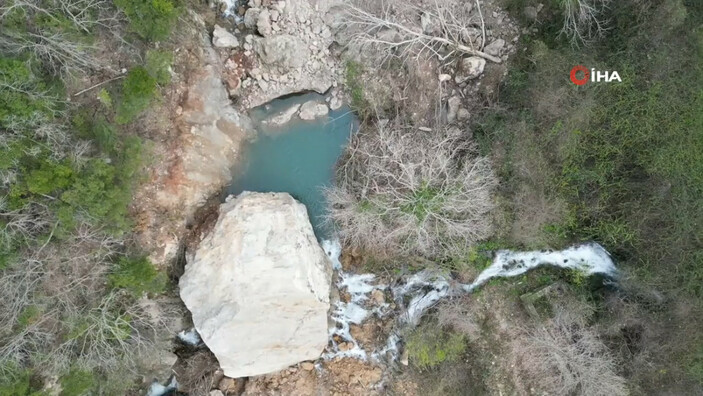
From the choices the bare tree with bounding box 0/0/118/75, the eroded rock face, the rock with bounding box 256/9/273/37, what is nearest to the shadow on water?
the eroded rock face

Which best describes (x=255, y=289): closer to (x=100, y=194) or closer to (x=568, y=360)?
(x=100, y=194)

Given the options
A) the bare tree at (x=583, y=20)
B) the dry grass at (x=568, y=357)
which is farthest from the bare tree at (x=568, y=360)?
the bare tree at (x=583, y=20)

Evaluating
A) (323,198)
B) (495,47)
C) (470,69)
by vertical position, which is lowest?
(323,198)

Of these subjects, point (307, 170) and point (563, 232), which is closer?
point (563, 232)

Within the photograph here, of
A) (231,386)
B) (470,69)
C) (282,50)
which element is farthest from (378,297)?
(282,50)

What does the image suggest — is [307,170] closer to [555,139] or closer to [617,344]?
[555,139]

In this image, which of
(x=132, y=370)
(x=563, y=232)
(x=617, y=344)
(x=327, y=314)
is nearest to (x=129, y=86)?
(x=132, y=370)
